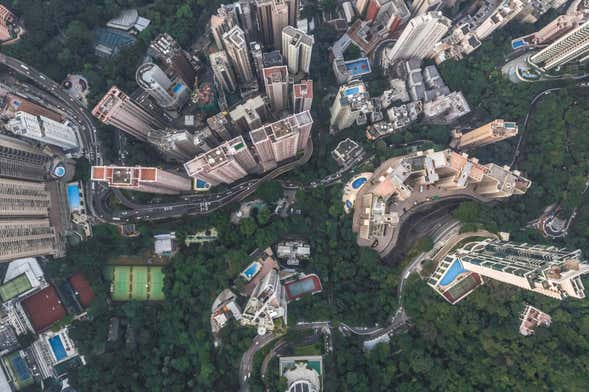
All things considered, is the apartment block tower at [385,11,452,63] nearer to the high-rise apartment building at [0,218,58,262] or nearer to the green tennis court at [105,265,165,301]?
the green tennis court at [105,265,165,301]

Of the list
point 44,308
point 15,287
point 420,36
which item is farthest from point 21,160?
point 420,36

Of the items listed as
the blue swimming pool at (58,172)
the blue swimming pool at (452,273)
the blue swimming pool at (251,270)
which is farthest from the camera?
the blue swimming pool at (58,172)

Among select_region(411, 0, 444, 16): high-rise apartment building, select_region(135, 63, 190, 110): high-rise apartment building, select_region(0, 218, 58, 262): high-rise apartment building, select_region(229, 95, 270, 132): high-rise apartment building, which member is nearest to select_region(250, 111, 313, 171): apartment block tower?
select_region(229, 95, 270, 132): high-rise apartment building

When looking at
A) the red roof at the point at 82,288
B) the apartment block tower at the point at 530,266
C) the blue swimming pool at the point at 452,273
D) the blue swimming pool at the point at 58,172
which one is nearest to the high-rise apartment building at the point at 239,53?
the blue swimming pool at the point at 58,172

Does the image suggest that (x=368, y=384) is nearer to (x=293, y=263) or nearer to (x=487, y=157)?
(x=293, y=263)

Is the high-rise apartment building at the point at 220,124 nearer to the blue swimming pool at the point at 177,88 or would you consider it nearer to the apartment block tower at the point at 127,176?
the blue swimming pool at the point at 177,88

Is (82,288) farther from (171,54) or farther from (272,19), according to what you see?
(272,19)
